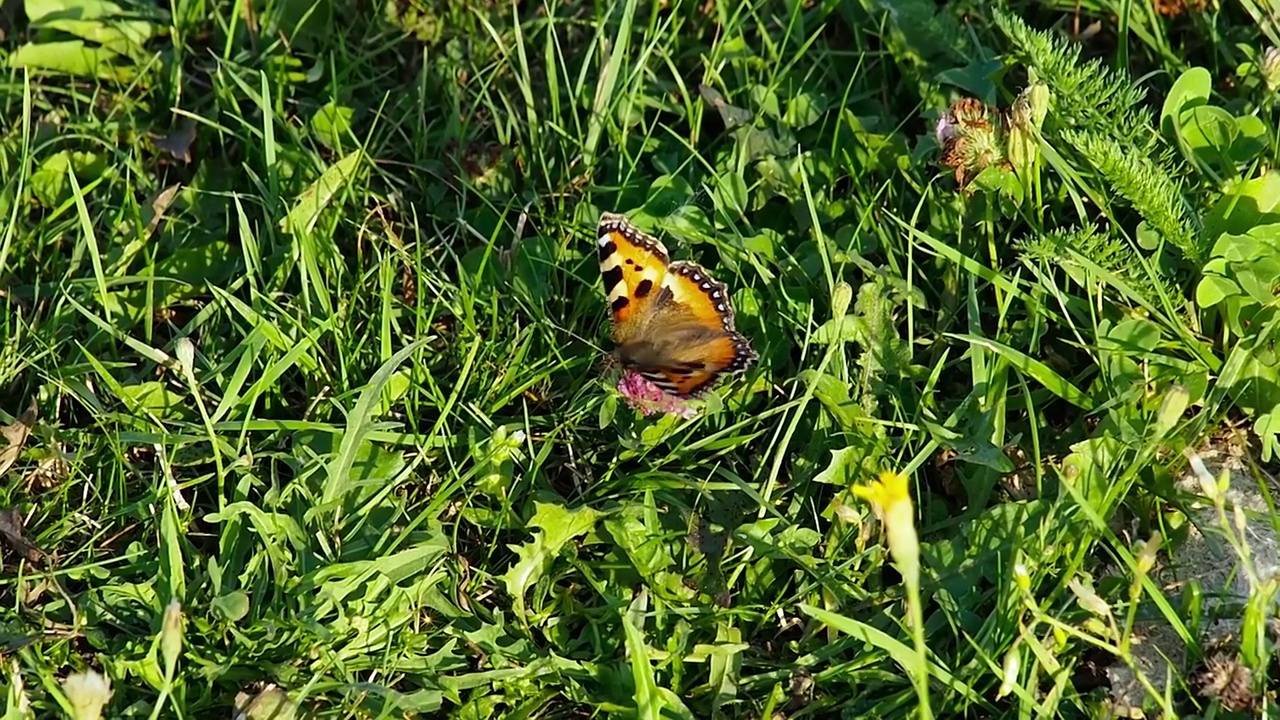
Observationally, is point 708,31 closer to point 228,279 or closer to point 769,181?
point 769,181

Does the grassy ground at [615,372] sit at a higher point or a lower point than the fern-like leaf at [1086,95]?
lower

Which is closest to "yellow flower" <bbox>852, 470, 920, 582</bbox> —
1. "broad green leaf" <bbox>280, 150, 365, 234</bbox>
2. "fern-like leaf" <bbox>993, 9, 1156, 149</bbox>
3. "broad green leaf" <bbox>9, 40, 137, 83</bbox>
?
"fern-like leaf" <bbox>993, 9, 1156, 149</bbox>

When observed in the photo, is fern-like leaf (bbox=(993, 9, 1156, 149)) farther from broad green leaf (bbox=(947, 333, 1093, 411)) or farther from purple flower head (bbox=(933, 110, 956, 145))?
broad green leaf (bbox=(947, 333, 1093, 411))

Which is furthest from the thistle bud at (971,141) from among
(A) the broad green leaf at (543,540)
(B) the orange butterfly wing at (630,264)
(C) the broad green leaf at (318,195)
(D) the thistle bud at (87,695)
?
(D) the thistle bud at (87,695)

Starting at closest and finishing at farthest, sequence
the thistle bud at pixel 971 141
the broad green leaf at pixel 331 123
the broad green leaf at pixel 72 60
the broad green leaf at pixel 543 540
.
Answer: the broad green leaf at pixel 543 540 → the thistle bud at pixel 971 141 → the broad green leaf at pixel 331 123 → the broad green leaf at pixel 72 60

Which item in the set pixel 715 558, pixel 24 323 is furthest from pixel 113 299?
pixel 715 558

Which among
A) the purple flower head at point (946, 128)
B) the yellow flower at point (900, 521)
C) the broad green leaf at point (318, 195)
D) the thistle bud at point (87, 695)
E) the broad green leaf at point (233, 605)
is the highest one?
the purple flower head at point (946, 128)

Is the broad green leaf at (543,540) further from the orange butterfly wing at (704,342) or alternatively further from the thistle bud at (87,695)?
the thistle bud at (87,695)
